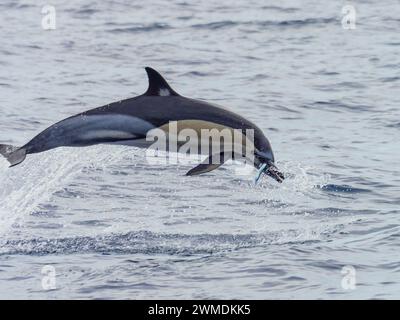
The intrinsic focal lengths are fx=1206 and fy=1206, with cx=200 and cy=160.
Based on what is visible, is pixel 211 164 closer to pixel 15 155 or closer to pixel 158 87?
pixel 158 87

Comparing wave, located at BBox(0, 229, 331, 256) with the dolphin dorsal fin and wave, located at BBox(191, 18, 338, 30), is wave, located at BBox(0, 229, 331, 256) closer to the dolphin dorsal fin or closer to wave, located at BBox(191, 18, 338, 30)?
the dolphin dorsal fin

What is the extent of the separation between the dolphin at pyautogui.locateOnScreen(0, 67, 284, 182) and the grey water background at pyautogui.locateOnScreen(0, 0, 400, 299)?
50.3 inches

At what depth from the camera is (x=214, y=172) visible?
16.6m

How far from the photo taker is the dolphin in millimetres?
11086

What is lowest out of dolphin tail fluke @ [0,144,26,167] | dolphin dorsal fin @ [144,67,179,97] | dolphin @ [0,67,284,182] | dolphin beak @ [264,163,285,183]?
dolphin beak @ [264,163,285,183]

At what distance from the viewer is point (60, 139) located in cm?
1103

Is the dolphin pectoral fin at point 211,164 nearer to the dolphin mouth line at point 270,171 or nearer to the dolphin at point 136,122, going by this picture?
the dolphin at point 136,122

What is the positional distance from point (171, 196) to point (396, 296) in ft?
16.5

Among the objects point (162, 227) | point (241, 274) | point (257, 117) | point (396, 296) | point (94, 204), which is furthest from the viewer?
point (257, 117)

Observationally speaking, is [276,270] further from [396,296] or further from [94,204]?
[94,204]

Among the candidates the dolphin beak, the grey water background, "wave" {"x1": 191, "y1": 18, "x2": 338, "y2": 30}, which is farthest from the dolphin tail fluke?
"wave" {"x1": 191, "y1": 18, "x2": 338, "y2": 30}

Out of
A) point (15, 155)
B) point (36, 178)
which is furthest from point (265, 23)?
point (15, 155)

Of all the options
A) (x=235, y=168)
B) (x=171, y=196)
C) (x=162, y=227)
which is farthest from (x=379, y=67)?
(x=162, y=227)

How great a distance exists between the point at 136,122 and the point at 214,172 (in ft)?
18.3
